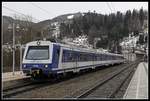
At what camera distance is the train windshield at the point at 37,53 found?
24.5 m

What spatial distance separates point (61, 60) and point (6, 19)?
13541mm

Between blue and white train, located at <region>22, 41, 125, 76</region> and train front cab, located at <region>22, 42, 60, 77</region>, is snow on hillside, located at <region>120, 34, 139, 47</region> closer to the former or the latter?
blue and white train, located at <region>22, 41, 125, 76</region>

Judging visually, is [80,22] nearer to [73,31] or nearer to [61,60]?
[73,31]

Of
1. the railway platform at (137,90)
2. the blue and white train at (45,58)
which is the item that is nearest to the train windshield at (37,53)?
the blue and white train at (45,58)

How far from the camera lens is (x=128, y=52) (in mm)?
167750

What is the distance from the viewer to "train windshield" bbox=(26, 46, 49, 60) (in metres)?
24.5

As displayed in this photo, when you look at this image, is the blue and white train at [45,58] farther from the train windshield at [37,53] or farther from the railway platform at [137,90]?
the railway platform at [137,90]

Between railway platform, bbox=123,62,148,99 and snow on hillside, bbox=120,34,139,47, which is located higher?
snow on hillside, bbox=120,34,139,47

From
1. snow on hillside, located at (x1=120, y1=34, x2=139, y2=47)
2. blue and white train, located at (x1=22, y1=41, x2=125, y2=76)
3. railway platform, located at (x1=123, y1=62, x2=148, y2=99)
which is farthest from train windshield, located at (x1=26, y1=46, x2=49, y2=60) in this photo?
snow on hillside, located at (x1=120, y1=34, x2=139, y2=47)

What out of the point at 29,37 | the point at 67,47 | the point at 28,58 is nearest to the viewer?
the point at 28,58

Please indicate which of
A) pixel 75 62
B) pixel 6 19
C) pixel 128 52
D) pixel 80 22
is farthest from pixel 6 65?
pixel 128 52

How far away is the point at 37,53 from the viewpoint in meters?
24.8

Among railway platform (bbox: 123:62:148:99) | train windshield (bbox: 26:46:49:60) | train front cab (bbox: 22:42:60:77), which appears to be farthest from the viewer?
train windshield (bbox: 26:46:49:60)

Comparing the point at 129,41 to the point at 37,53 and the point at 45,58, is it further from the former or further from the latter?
the point at 45,58
